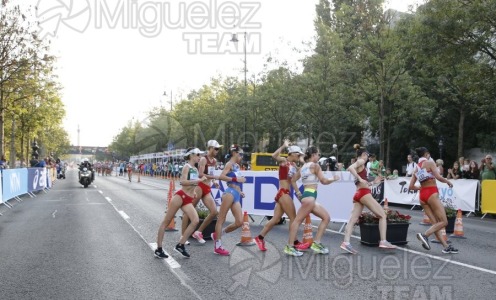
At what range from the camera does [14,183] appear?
20203 mm

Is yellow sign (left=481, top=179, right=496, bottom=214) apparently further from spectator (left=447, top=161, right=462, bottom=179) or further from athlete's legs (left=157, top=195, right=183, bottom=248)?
athlete's legs (left=157, top=195, right=183, bottom=248)

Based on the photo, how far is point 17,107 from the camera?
3272 cm

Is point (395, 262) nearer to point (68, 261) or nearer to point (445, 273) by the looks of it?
point (445, 273)

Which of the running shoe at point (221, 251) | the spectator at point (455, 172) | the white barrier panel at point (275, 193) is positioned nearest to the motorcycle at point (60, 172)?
the white barrier panel at point (275, 193)

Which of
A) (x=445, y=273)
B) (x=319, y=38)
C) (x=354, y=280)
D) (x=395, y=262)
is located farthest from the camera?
(x=319, y=38)

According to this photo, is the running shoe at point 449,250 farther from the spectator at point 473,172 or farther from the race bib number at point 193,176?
the spectator at point 473,172

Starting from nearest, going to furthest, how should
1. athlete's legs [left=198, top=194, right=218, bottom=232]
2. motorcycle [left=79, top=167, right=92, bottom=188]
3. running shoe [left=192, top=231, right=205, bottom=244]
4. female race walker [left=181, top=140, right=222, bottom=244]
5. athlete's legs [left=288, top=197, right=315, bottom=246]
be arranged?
athlete's legs [left=288, top=197, right=315, bottom=246] < female race walker [left=181, top=140, right=222, bottom=244] < athlete's legs [left=198, top=194, right=218, bottom=232] < running shoe [left=192, top=231, right=205, bottom=244] < motorcycle [left=79, top=167, right=92, bottom=188]

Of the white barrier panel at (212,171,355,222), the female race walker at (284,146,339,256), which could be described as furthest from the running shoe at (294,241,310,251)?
the white barrier panel at (212,171,355,222)

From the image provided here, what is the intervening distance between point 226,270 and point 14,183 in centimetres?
1600

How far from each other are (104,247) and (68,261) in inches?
50.2

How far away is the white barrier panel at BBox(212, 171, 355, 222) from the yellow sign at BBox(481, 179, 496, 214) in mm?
6676

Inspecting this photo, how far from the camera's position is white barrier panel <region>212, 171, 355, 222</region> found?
11258 millimetres

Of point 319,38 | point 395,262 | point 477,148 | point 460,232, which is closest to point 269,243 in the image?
point 395,262

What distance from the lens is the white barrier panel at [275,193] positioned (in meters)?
11.3
